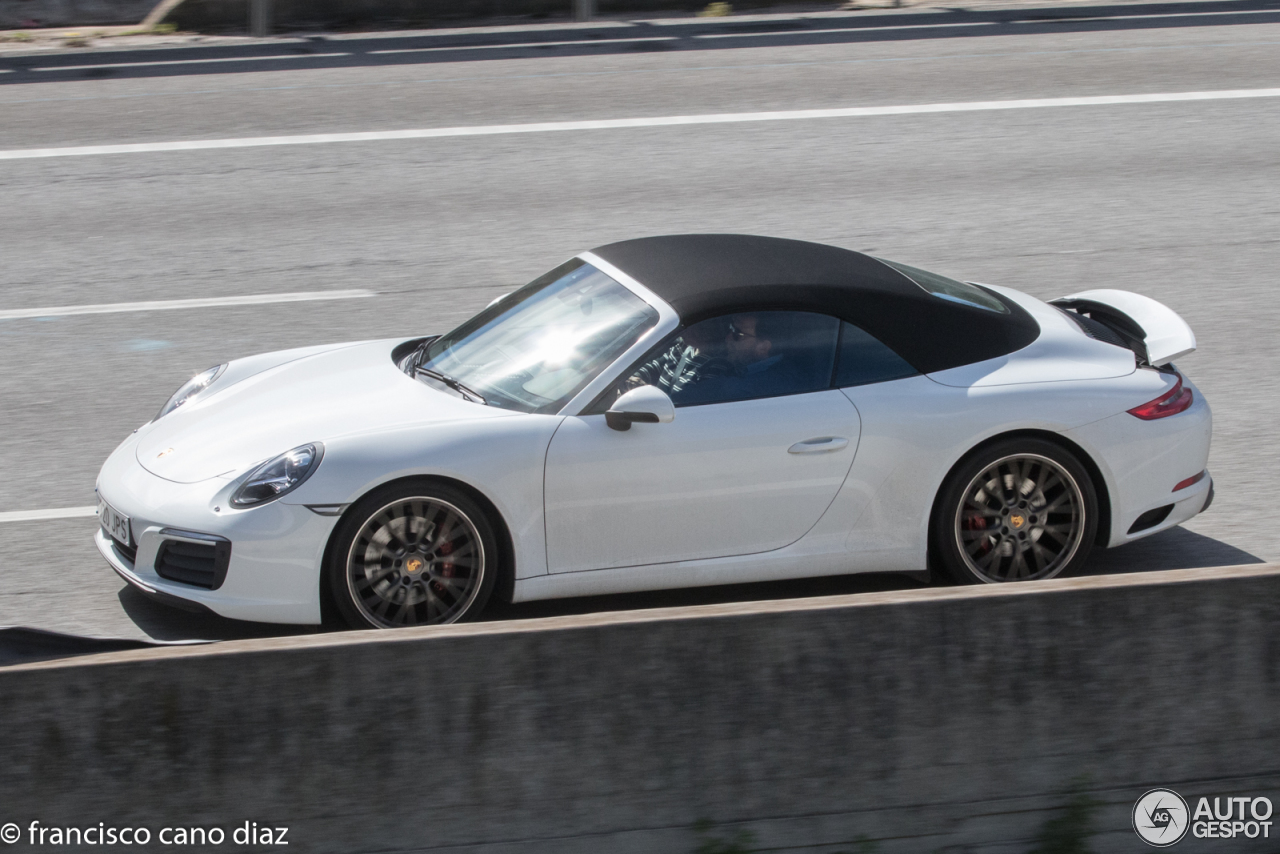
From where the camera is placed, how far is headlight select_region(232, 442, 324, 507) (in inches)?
194

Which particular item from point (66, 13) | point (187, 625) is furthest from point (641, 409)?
point (66, 13)

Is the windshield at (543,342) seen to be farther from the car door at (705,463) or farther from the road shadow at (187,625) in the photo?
the road shadow at (187,625)

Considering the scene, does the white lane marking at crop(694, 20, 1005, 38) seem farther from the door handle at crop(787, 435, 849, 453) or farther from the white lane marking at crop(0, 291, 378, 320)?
A: the door handle at crop(787, 435, 849, 453)

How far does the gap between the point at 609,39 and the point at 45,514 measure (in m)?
11.9

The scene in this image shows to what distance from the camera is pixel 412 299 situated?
9.26 metres

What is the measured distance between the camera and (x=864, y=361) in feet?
17.7

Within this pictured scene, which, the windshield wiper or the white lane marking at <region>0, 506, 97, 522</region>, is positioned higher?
the windshield wiper

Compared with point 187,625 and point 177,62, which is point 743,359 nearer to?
point 187,625

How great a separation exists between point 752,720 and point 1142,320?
331cm

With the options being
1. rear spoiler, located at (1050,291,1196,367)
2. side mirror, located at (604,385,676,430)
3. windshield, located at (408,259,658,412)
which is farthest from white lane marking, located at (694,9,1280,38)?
side mirror, located at (604,385,676,430)

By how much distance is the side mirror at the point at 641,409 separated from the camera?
Result: 501 cm

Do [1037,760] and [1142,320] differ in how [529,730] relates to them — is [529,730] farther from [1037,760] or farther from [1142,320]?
[1142,320]

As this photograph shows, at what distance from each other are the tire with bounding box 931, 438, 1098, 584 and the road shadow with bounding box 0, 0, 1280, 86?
11.7 m

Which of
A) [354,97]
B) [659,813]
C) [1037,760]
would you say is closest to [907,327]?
[1037,760]
